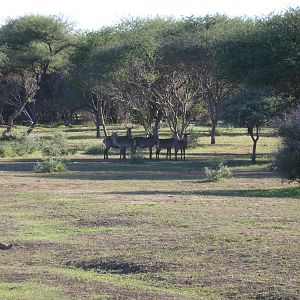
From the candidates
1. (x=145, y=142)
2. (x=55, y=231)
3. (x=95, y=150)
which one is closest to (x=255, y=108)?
(x=145, y=142)

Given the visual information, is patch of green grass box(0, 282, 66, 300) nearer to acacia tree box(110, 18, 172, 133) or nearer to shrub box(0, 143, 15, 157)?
shrub box(0, 143, 15, 157)

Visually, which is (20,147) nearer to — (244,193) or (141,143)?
(141,143)

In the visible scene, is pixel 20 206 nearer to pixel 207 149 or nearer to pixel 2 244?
pixel 2 244

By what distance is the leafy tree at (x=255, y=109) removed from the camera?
3978 cm

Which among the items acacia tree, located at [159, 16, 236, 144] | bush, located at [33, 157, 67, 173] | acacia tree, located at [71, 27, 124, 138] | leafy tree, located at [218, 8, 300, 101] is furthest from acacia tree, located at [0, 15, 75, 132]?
bush, located at [33, 157, 67, 173]

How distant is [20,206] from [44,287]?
10.4m

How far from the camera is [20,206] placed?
72.2 feet

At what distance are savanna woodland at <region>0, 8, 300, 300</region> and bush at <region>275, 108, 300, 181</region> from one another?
0.04m

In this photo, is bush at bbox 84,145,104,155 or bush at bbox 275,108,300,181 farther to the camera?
bush at bbox 84,145,104,155

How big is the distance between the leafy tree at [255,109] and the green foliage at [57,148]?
8697mm

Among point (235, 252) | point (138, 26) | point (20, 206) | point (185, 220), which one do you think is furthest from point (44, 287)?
point (138, 26)

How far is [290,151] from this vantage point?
24.9 metres

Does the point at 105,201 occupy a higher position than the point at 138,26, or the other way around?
the point at 138,26

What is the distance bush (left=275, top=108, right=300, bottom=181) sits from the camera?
24.6m
